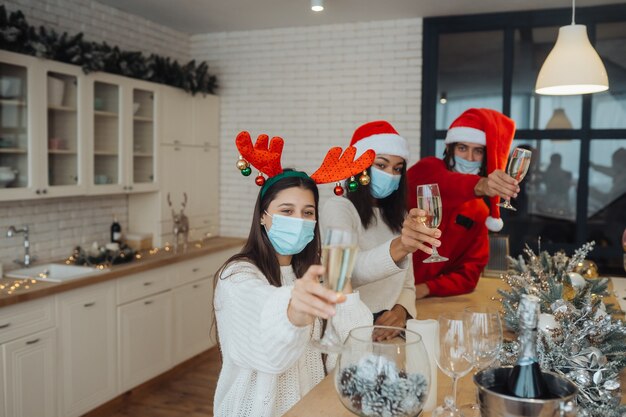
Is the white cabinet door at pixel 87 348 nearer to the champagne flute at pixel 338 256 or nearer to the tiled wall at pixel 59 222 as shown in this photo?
the tiled wall at pixel 59 222

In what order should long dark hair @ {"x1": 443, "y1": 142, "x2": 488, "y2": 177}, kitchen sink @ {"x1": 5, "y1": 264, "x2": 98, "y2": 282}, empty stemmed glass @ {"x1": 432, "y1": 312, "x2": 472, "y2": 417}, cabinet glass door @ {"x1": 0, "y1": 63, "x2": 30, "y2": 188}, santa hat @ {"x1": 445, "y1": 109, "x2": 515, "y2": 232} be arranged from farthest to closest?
kitchen sink @ {"x1": 5, "y1": 264, "x2": 98, "y2": 282} → cabinet glass door @ {"x1": 0, "y1": 63, "x2": 30, "y2": 188} → long dark hair @ {"x1": 443, "y1": 142, "x2": 488, "y2": 177} → santa hat @ {"x1": 445, "y1": 109, "x2": 515, "y2": 232} → empty stemmed glass @ {"x1": 432, "y1": 312, "x2": 472, "y2": 417}

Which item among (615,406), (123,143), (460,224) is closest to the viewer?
(615,406)

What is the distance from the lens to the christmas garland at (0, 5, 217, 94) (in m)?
3.37

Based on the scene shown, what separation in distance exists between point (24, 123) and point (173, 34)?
224cm

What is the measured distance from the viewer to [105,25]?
4555mm

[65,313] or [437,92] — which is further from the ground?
[437,92]

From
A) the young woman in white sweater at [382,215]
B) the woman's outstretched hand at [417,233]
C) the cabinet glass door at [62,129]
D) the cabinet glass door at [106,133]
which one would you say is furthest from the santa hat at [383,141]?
the cabinet glass door at [106,133]

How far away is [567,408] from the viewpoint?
105 centimetres

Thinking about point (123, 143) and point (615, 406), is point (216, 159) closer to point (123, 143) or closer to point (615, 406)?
point (123, 143)

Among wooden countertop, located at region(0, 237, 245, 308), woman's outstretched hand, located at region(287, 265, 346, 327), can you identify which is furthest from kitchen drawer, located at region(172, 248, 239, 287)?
woman's outstretched hand, located at region(287, 265, 346, 327)

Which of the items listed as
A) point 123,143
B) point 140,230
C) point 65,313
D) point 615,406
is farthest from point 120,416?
point 615,406

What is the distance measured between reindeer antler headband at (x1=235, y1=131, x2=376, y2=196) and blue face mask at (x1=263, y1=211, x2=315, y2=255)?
138mm

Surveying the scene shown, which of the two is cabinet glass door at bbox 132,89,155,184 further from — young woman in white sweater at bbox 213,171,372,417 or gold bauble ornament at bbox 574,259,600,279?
gold bauble ornament at bbox 574,259,600,279

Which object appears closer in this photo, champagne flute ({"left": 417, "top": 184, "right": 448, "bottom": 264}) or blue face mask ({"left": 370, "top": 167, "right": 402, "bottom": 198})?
champagne flute ({"left": 417, "top": 184, "right": 448, "bottom": 264})
